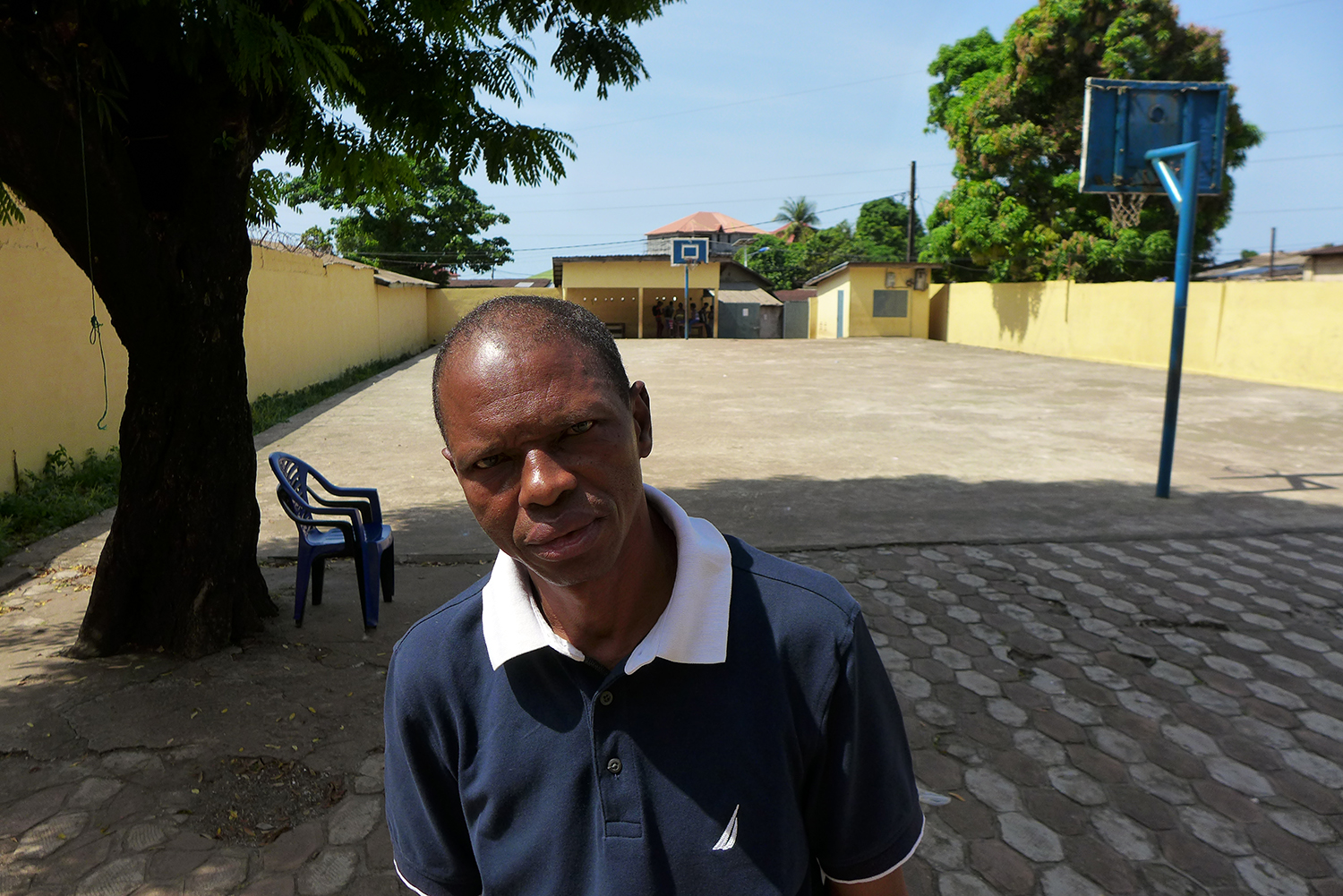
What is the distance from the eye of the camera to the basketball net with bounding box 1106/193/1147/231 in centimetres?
2078

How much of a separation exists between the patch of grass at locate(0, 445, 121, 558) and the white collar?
236 inches

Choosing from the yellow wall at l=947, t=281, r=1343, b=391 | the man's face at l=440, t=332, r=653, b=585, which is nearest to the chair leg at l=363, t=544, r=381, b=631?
the man's face at l=440, t=332, r=653, b=585

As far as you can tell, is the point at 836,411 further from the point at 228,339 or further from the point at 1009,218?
the point at 1009,218

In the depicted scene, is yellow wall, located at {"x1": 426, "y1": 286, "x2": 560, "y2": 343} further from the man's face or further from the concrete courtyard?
the man's face

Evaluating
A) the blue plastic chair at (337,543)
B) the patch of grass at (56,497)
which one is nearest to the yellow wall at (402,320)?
the patch of grass at (56,497)

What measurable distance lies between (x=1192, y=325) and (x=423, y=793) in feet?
65.8

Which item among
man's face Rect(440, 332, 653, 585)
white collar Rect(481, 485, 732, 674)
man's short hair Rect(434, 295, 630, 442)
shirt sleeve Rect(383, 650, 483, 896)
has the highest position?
man's short hair Rect(434, 295, 630, 442)

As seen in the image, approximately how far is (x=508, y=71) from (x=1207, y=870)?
4431 mm

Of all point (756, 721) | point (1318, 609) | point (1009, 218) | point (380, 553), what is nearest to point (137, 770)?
point (380, 553)

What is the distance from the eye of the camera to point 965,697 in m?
3.90

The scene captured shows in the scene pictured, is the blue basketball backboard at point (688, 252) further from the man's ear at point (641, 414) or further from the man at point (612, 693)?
the man at point (612, 693)

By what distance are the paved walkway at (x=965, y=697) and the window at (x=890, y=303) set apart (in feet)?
74.3

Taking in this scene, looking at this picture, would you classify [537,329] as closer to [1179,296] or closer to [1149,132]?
[1179,296]

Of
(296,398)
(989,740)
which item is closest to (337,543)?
(989,740)
